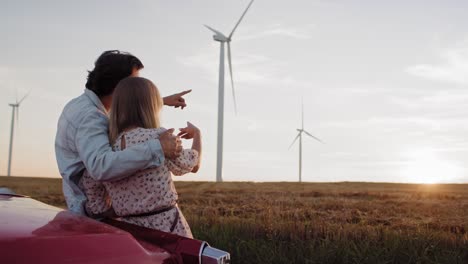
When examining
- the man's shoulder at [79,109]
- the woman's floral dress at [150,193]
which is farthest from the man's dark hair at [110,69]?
the woman's floral dress at [150,193]

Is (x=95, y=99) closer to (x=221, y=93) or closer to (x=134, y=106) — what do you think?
(x=134, y=106)

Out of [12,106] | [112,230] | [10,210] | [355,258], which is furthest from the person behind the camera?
[12,106]

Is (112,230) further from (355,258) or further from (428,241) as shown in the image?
(428,241)

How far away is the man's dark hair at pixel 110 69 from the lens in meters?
3.14

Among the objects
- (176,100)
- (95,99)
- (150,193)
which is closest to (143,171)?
(150,193)

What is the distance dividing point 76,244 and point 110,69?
1.62m

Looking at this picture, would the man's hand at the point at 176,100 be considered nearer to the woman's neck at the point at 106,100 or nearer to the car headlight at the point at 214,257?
the woman's neck at the point at 106,100

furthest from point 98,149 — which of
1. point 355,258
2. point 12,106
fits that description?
point 12,106

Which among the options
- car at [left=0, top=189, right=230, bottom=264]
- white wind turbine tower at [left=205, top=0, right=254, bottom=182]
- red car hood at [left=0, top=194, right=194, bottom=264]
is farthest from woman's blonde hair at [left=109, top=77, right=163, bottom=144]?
white wind turbine tower at [left=205, top=0, right=254, bottom=182]

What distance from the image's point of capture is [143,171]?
8.76ft

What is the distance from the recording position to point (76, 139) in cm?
283

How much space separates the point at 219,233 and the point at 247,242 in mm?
678

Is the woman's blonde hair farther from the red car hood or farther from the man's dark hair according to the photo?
the red car hood

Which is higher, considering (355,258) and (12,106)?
(12,106)
